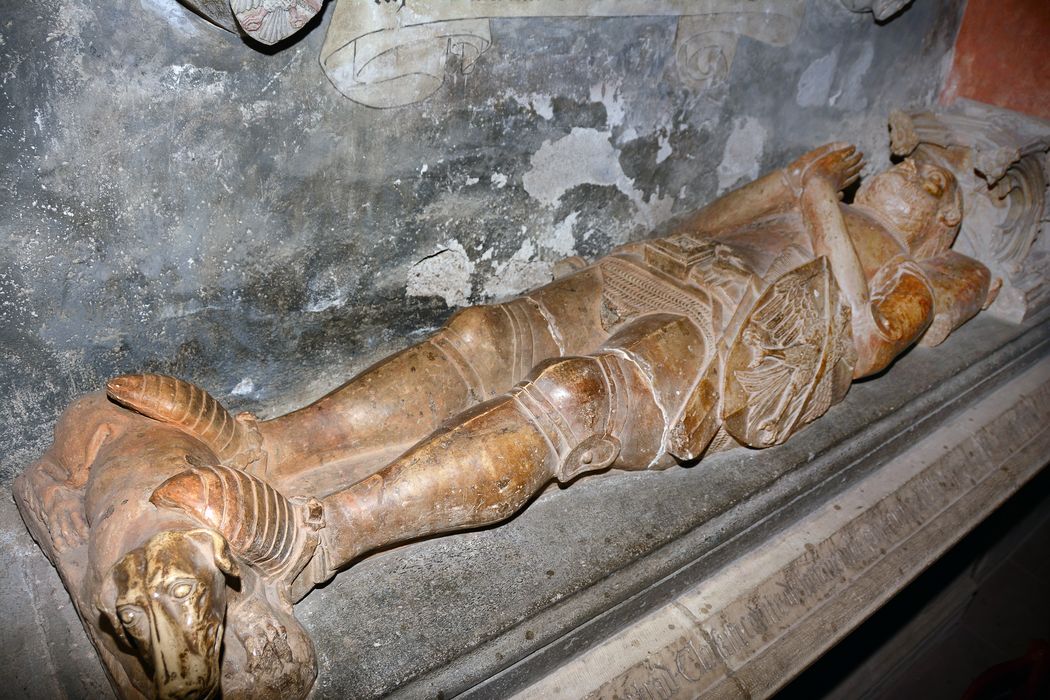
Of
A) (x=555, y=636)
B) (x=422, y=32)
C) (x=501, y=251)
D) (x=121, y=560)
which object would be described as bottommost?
(x=555, y=636)

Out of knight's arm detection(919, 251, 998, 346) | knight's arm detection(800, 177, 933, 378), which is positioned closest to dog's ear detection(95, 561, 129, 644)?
knight's arm detection(800, 177, 933, 378)

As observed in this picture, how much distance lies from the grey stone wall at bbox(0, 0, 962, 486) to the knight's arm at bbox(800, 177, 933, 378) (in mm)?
917

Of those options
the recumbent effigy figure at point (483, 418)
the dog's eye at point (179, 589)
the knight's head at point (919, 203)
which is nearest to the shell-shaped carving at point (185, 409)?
the recumbent effigy figure at point (483, 418)

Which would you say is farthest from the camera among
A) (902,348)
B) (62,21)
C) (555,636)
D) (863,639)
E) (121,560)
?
(863,639)

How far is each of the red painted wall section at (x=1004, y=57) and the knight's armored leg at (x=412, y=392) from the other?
3.50 metres

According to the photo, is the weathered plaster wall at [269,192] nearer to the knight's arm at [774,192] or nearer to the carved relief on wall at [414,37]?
the carved relief on wall at [414,37]

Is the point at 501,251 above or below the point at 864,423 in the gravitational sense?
above

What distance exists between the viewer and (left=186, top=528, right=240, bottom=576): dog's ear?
1707 mm

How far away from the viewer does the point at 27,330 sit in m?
2.31

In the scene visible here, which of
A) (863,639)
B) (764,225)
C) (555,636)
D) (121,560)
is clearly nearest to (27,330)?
(121,560)

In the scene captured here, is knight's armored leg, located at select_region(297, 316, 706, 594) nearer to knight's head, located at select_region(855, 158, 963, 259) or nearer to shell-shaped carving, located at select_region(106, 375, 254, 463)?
shell-shaped carving, located at select_region(106, 375, 254, 463)

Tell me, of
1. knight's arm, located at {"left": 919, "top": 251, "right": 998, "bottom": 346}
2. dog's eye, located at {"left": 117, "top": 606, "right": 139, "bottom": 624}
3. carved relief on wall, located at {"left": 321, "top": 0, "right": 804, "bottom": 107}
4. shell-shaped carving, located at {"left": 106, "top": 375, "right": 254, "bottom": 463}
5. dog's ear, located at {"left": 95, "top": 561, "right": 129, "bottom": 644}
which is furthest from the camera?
knight's arm, located at {"left": 919, "top": 251, "right": 998, "bottom": 346}

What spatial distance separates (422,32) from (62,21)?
1125 mm

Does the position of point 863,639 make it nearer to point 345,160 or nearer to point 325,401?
point 325,401
